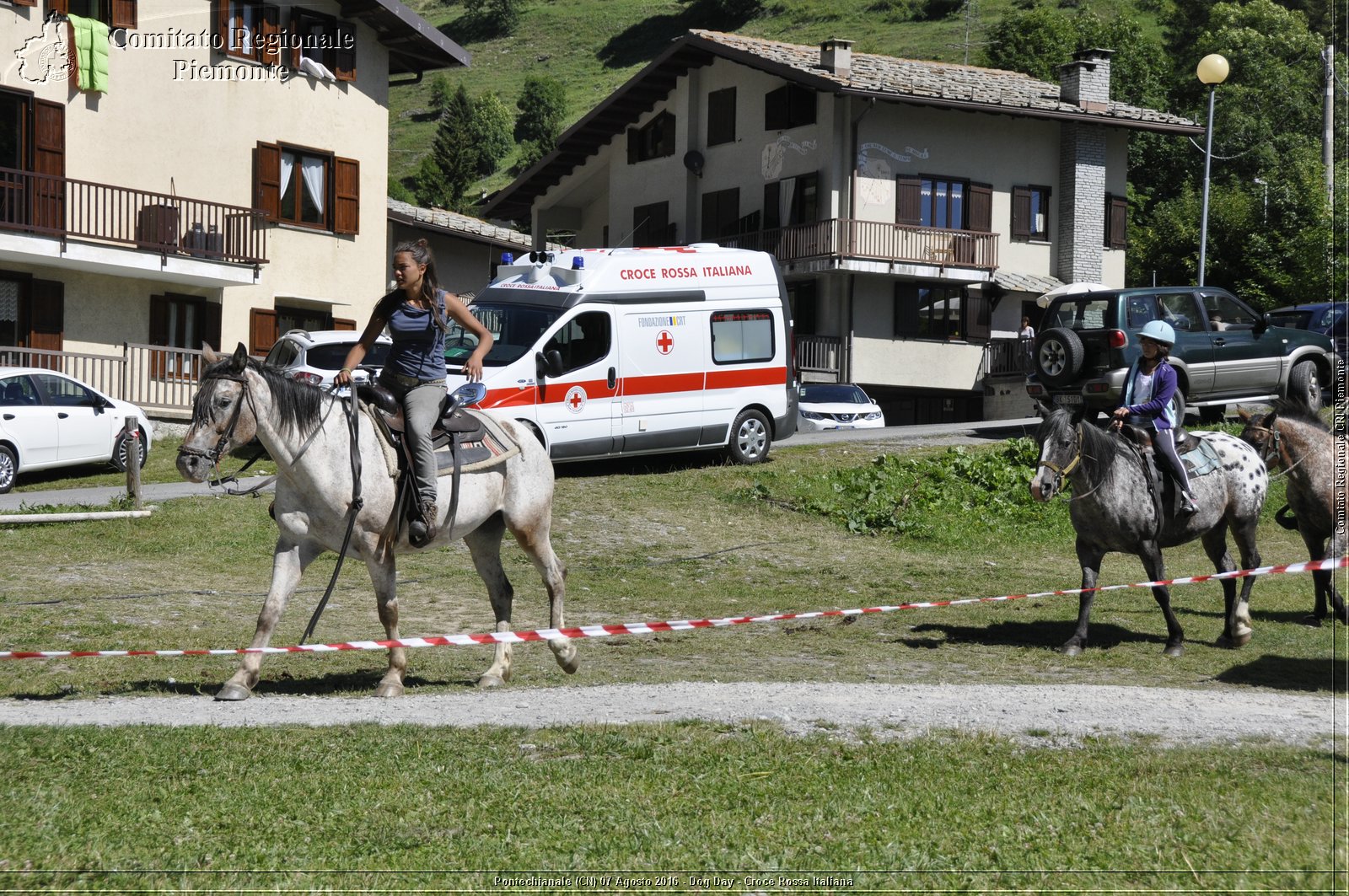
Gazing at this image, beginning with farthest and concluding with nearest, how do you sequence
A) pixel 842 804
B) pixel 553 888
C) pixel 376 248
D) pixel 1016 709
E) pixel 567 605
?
pixel 376 248 → pixel 567 605 → pixel 1016 709 → pixel 842 804 → pixel 553 888

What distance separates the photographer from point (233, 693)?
353 inches

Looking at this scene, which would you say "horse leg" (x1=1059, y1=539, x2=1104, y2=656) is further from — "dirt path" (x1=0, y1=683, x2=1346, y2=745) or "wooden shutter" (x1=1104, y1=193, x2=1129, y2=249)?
"wooden shutter" (x1=1104, y1=193, x2=1129, y2=249)

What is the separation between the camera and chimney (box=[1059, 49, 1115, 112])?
144 ft

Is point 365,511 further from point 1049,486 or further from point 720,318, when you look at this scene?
point 720,318

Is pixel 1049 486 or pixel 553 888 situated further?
pixel 1049 486

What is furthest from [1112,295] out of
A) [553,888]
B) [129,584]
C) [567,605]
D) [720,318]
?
[553,888]

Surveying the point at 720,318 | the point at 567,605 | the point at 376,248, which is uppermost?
the point at 376,248

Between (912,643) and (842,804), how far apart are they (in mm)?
5983

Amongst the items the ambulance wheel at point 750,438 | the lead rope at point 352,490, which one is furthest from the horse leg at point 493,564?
the ambulance wheel at point 750,438

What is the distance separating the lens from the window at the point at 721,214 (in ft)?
145

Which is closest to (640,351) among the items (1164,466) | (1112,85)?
(1164,466)

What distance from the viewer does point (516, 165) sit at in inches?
4333

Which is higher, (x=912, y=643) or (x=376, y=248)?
(x=376, y=248)

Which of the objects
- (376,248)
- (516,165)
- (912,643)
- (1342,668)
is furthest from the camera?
(516,165)
